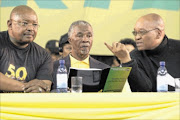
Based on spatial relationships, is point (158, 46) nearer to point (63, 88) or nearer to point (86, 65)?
point (86, 65)

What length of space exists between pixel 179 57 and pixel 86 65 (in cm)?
92

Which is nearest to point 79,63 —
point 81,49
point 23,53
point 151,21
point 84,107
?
point 81,49

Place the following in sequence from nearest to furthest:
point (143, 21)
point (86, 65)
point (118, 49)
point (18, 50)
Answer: point (118, 49) < point (18, 50) < point (86, 65) < point (143, 21)

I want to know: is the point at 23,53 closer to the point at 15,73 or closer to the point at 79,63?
the point at 15,73

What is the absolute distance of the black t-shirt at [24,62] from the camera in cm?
299

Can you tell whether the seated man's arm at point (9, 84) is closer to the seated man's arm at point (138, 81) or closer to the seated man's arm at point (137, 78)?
the seated man's arm at point (137, 78)

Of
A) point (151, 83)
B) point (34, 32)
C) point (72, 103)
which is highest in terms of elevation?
point (34, 32)

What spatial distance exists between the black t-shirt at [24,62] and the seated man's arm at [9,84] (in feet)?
0.43

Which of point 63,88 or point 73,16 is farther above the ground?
point 73,16

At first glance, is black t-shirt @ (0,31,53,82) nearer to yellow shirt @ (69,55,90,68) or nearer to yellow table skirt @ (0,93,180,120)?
yellow shirt @ (69,55,90,68)

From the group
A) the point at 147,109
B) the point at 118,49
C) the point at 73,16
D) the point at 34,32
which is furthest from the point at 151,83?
the point at 73,16

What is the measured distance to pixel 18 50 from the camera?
10.1 ft

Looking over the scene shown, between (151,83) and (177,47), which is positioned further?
(177,47)

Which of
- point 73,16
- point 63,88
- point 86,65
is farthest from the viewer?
point 73,16
